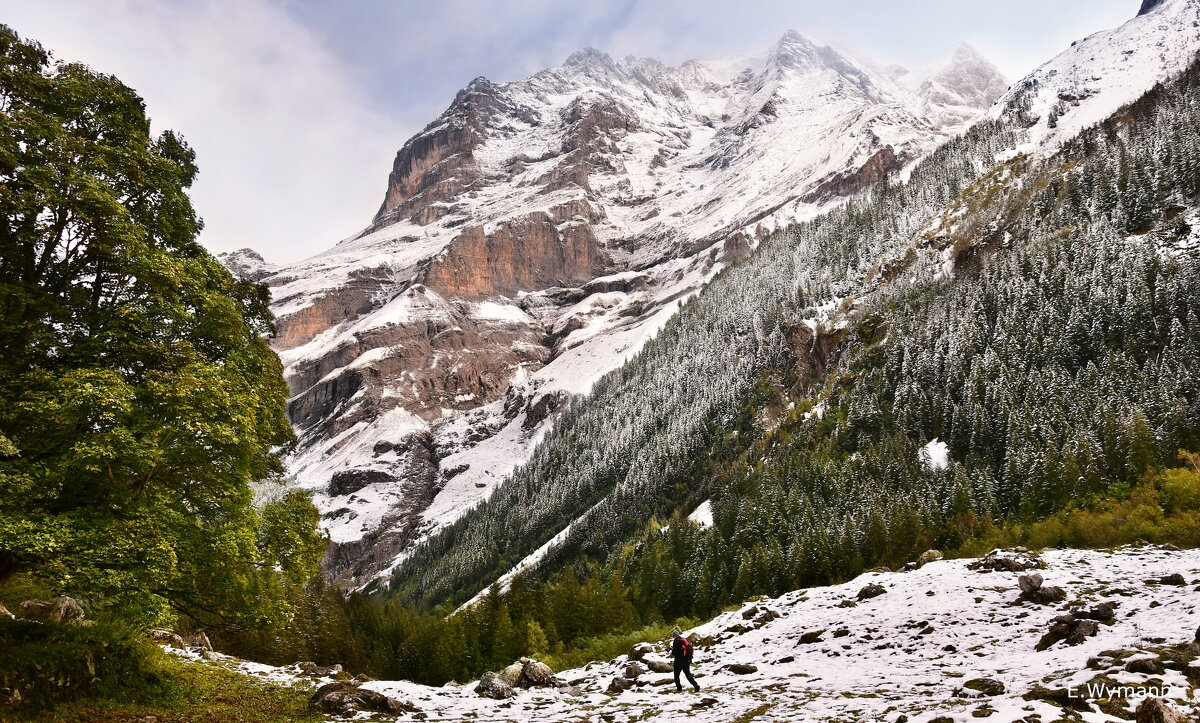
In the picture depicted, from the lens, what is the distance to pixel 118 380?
1123 cm

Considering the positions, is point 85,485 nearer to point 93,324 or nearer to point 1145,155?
point 93,324

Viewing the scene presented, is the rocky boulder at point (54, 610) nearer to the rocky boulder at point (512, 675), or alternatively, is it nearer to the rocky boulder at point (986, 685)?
the rocky boulder at point (512, 675)

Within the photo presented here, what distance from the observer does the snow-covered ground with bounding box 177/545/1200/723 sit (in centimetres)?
1218

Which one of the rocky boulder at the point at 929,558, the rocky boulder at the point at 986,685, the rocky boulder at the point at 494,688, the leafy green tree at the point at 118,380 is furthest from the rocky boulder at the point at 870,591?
the leafy green tree at the point at 118,380

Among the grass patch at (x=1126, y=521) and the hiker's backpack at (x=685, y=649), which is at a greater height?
the hiker's backpack at (x=685, y=649)

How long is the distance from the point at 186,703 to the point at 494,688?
9.65 m

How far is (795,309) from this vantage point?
6112 inches

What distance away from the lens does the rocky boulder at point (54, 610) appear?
13.9 m

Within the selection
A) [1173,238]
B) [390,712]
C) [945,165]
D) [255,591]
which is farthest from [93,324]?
[945,165]

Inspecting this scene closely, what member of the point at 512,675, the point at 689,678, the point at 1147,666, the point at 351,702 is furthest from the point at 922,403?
the point at 351,702

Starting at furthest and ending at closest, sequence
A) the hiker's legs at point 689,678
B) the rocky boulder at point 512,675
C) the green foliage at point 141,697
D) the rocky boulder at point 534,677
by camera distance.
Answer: the rocky boulder at point 512,675, the rocky boulder at point 534,677, the hiker's legs at point 689,678, the green foliage at point 141,697

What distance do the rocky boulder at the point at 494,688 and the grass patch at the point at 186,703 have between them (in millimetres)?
5785

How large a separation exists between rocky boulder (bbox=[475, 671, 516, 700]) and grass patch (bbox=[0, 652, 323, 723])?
5785mm

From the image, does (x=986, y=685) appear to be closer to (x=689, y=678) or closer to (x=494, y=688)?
(x=689, y=678)
